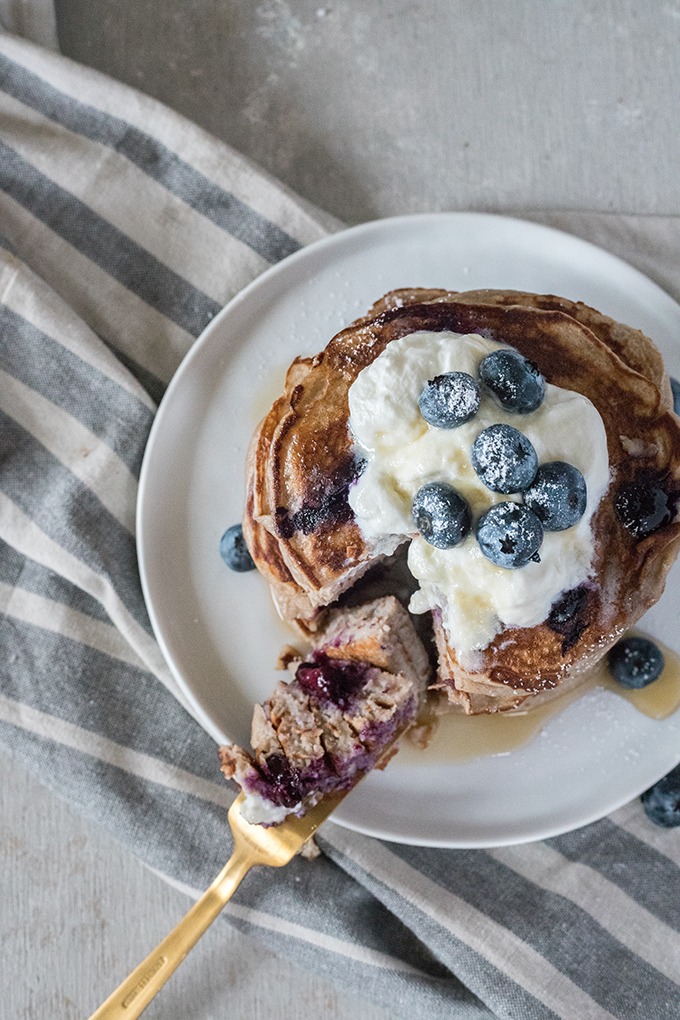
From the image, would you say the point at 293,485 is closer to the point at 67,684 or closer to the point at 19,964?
the point at 67,684

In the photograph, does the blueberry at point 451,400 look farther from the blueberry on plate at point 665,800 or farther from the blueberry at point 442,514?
the blueberry on plate at point 665,800

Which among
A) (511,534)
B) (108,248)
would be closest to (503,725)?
(511,534)

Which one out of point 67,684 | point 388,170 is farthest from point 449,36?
point 67,684

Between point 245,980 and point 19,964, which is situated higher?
point 245,980

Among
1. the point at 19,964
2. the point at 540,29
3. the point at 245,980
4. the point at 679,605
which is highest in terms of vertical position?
the point at 540,29

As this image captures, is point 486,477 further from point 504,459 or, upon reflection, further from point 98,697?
point 98,697

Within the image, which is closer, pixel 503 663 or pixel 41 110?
pixel 503 663

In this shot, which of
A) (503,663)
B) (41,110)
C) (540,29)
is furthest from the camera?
(540,29)
